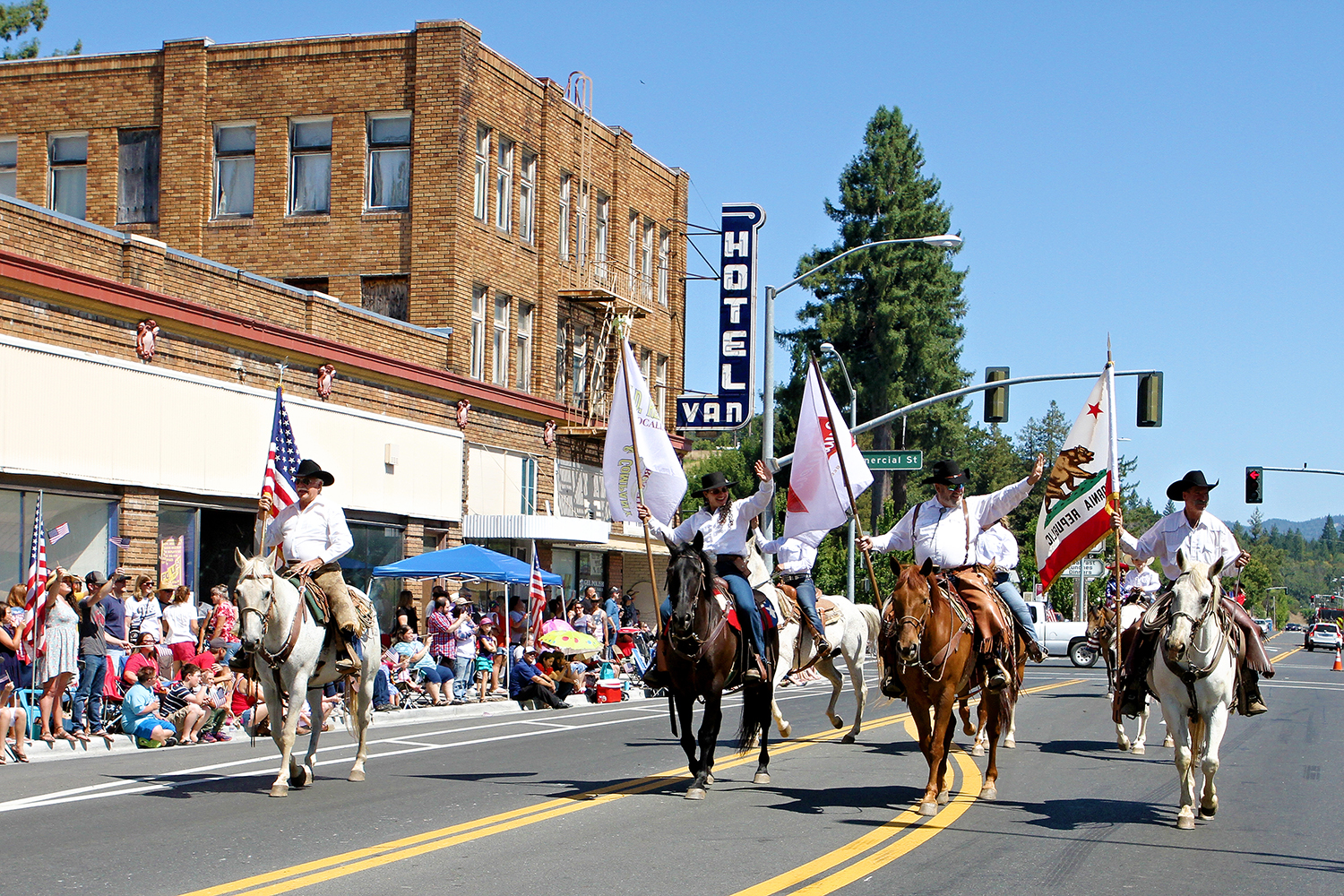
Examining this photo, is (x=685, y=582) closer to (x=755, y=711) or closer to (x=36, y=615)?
(x=755, y=711)

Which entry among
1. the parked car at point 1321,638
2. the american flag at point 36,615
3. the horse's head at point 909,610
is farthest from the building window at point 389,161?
the parked car at point 1321,638

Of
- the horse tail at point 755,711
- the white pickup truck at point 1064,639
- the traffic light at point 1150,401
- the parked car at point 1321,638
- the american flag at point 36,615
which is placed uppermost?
the traffic light at point 1150,401

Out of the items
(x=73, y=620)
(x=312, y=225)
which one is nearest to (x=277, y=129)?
(x=312, y=225)

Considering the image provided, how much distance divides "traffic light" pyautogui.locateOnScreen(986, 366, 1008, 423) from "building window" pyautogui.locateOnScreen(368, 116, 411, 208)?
13.7 m

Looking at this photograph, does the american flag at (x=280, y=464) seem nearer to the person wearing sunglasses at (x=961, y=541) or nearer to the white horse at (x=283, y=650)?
the white horse at (x=283, y=650)

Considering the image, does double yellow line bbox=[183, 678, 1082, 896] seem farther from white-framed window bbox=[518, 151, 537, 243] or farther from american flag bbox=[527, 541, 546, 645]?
white-framed window bbox=[518, 151, 537, 243]

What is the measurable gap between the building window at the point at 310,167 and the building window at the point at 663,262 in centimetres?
1257

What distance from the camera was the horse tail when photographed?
41.4 ft

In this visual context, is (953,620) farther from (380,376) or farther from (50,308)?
(380,376)

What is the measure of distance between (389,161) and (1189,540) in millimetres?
26030

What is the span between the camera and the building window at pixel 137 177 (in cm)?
3459

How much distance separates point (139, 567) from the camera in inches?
959

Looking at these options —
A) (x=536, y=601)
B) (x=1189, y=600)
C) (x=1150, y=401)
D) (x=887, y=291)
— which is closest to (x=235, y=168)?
(x=536, y=601)

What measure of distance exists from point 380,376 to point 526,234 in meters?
7.87
